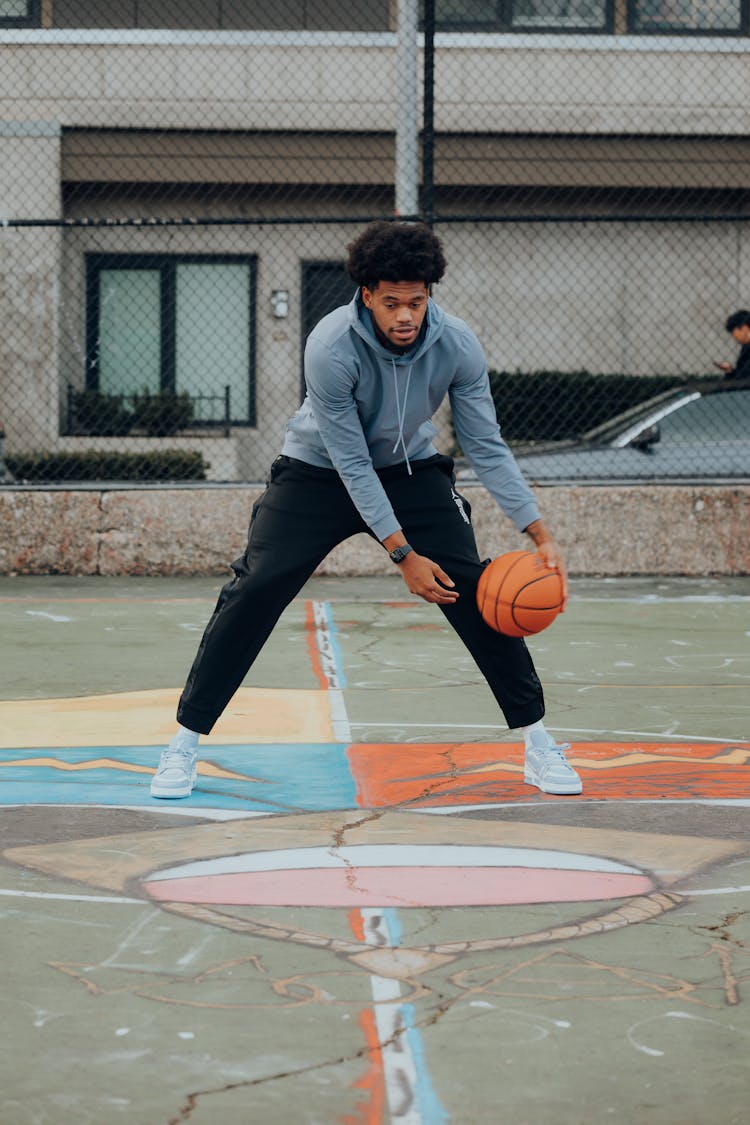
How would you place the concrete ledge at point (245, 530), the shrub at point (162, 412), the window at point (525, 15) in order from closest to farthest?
the concrete ledge at point (245, 530) → the shrub at point (162, 412) → the window at point (525, 15)

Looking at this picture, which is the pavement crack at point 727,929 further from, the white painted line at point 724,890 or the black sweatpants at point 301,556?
the black sweatpants at point 301,556

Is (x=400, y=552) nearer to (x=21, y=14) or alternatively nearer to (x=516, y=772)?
(x=516, y=772)

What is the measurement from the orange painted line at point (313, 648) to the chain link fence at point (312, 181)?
9.48 m

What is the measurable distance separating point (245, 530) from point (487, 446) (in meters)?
6.23

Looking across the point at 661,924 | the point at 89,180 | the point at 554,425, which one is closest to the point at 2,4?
the point at 89,180

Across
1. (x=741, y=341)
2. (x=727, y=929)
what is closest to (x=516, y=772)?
(x=727, y=929)

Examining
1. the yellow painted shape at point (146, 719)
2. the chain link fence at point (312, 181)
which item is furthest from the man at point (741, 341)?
the yellow painted shape at point (146, 719)

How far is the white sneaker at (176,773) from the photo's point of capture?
5.16m

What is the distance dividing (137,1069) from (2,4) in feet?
61.4

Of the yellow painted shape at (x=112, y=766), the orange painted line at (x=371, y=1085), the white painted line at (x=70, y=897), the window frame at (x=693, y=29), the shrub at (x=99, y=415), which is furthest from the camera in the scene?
the window frame at (x=693, y=29)

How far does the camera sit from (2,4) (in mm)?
19703

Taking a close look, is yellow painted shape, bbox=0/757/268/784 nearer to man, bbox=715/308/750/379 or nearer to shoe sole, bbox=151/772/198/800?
shoe sole, bbox=151/772/198/800

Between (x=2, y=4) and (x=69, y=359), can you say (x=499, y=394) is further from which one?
(x=2, y=4)

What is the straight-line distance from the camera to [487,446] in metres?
5.17
